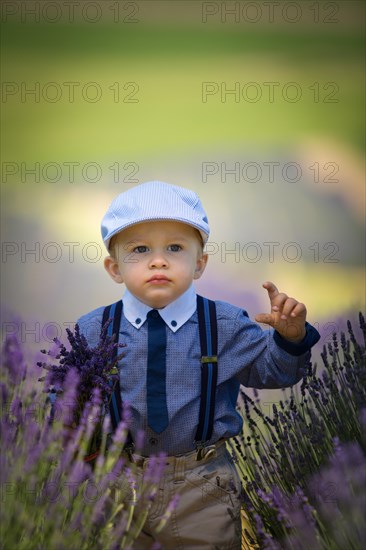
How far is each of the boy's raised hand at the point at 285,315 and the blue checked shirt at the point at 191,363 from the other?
48 mm

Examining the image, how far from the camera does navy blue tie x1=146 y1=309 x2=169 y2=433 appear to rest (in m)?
2.12

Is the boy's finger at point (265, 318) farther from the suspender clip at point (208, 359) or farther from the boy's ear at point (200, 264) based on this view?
the boy's ear at point (200, 264)

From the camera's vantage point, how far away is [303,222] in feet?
11.8

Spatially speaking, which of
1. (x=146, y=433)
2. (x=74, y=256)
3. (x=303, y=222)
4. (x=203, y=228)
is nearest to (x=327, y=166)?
(x=303, y=222)

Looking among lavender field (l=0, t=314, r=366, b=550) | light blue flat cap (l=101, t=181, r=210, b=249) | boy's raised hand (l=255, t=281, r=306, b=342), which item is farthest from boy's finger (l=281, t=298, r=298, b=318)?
light blue flat cap (l=101, t=181, r=210, b=249)

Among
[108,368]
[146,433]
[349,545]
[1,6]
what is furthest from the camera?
[1,6]

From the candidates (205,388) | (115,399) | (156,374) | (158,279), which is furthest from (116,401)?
(158,279)

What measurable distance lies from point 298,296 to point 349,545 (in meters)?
1.97

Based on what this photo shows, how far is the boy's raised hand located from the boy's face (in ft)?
0.79

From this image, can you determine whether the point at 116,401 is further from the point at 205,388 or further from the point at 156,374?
the point at 205,388

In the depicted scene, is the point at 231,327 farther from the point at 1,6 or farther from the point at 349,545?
the point at 1,6

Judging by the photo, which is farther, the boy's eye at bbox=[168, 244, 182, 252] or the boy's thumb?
the boy's eye at bbox=[168, 244, 182, 252]

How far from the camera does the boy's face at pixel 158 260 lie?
2.14 metres

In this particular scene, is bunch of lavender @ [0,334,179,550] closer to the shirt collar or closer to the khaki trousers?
the khaki trousers
